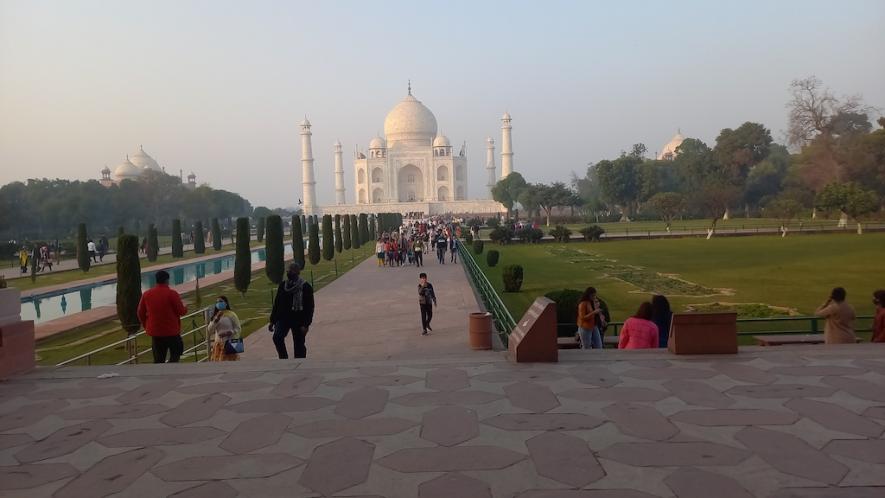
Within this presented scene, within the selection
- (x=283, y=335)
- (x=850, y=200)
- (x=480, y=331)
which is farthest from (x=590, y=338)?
(x=850, y=200)

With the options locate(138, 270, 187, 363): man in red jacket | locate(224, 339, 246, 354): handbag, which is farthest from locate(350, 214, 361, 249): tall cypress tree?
locate(138, 270, 187, 363): man in red jacket

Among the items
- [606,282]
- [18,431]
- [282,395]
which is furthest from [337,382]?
[606,282]

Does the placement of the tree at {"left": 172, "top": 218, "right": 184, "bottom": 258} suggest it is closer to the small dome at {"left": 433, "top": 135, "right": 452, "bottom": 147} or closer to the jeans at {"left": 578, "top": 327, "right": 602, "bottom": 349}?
the jeans at {"left": 578, "top": 327, "right": 602, "bottom": 349}

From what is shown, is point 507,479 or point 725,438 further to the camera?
point 725,438

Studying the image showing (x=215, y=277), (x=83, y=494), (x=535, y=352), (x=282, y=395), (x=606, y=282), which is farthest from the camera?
(x=215, y=277)

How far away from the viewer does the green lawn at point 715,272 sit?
1072 centimetres

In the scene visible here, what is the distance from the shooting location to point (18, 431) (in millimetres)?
3650

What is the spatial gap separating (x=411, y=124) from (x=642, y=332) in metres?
67.5

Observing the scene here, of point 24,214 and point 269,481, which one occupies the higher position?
point 24,214

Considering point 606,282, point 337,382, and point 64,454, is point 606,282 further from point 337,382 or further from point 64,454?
point 64,454

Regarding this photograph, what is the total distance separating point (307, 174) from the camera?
2692 inches

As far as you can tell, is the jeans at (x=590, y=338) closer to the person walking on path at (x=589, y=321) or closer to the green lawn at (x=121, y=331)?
the person walking on path at (x=589, y=321)

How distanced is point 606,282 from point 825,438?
34.4 ft

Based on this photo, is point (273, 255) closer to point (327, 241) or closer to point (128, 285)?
point (128, 285)
